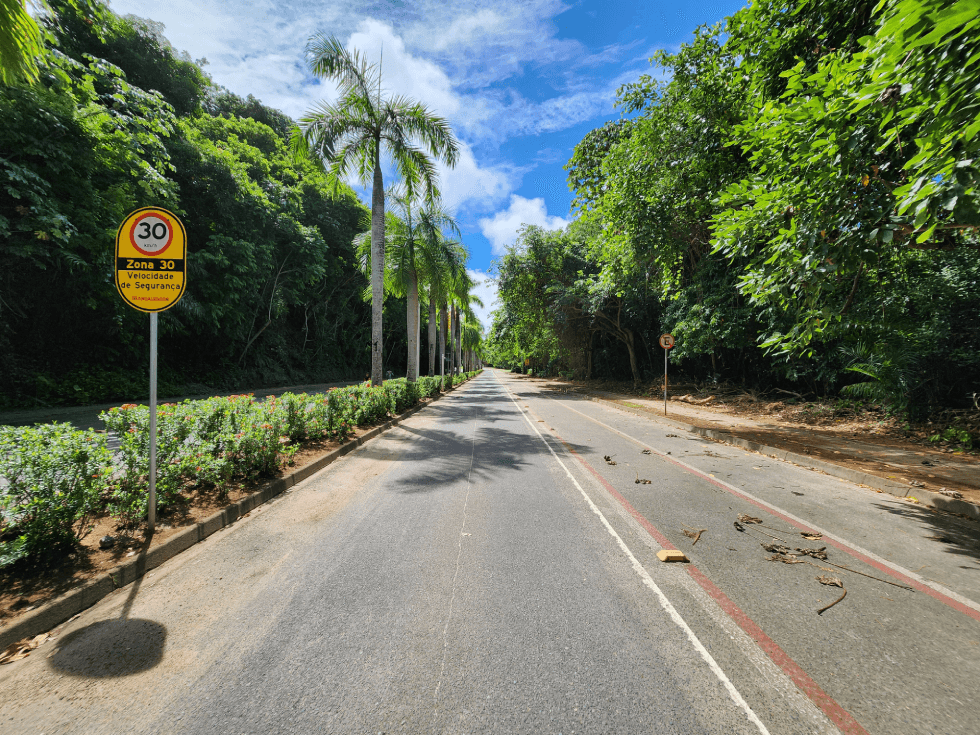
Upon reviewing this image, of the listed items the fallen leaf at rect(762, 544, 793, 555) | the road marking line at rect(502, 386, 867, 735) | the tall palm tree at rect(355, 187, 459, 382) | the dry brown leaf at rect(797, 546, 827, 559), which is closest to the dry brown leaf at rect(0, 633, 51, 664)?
the road marking line at rect(502, 386, 867, 735)

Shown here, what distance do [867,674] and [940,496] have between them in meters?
4.52

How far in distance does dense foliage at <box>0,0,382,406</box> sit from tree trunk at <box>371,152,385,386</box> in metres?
1.39

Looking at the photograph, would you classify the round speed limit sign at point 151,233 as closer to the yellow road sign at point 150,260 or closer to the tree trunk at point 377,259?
the yellow road sign at point 150,260

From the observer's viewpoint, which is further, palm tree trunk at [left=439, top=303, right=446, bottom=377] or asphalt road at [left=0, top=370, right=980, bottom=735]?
palm tree trunk at [left=439, top=303, right=446, bottom=377]

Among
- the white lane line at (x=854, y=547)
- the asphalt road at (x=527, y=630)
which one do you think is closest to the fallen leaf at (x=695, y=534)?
the asphalt road at (x=527, y=630)

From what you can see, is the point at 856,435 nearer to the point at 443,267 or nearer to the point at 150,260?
the point at 150,260

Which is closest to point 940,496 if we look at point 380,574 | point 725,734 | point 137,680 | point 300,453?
point 725,734

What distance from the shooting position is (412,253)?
17.8 meters

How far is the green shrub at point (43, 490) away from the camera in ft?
9.77

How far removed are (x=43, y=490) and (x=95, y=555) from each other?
640mm

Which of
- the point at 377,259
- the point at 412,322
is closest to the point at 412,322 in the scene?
the point at 412,322

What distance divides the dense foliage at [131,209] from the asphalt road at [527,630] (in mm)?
6375

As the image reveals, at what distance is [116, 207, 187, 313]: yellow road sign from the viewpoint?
3.91m

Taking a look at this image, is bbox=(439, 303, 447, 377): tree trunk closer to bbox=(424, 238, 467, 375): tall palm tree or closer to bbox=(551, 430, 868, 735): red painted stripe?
bbox=(424, 238, 467, 375): tall palm tree
